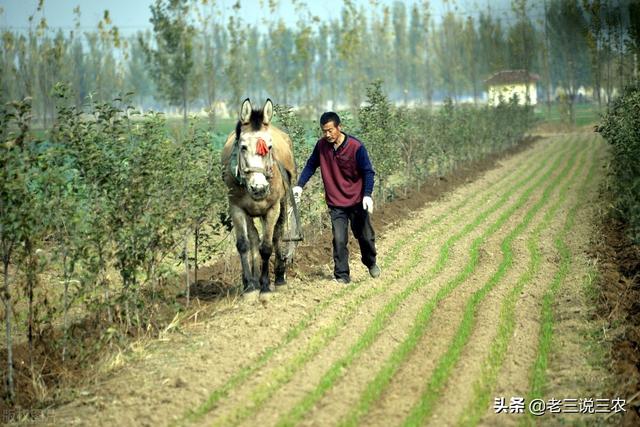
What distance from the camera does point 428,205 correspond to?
20.5m

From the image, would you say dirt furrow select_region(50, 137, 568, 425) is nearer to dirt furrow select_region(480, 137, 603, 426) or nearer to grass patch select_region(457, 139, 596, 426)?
grass patch select_region(457, 139, 596, 426)

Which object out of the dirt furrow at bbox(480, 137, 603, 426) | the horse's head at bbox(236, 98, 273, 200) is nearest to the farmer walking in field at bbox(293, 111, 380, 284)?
the horse's head at bbox(236, 98, 273, 200)

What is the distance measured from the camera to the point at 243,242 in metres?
10.3

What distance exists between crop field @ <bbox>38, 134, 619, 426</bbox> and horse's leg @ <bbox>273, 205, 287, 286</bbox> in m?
0.27

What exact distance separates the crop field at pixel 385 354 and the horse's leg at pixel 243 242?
233 mm

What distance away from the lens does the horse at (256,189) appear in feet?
32.3

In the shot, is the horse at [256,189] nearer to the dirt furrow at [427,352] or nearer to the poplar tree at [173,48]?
the dirt furrow at [427,352]

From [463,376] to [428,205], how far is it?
1355 centimetres

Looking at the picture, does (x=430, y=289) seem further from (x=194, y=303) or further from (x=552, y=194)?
(x=552, y=194)

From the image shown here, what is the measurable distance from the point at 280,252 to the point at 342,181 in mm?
1243

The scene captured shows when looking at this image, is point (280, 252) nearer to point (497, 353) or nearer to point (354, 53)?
point (497, 353)

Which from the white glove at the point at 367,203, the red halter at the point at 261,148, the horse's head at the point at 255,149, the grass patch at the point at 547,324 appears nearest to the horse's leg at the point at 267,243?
the horse's head at the point at 255,149

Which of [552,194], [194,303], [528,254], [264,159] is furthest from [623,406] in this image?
[552,194]

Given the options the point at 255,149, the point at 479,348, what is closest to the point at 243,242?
the point at 255,149
